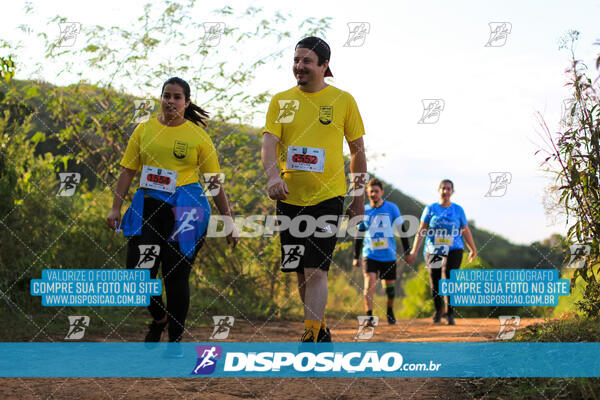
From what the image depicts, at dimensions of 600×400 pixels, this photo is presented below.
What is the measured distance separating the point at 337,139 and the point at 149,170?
4.72 ft

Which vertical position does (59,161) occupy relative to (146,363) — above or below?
above

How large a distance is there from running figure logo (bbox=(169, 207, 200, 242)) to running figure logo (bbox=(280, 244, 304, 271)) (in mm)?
791

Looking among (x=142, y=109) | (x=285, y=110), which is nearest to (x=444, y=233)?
(x=142, y=109)

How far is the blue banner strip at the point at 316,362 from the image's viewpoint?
3.82 metres

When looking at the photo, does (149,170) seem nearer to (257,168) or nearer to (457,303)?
(257,168)

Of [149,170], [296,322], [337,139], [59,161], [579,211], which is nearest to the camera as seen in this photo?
[337,139]

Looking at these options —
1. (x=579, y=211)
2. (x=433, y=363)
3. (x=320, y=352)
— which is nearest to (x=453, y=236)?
(x=579, y=211)

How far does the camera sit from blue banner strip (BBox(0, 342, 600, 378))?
150 inches

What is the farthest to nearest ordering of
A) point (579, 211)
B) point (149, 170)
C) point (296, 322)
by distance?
1. point (296, 322)
2. point (579, 211)
3. point (149, 170)

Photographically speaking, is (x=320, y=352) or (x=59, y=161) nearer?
(x=320, y=352)

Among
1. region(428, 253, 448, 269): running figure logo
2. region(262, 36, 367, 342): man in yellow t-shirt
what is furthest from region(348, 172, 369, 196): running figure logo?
region(428, 253, 448, 269): running figure logo

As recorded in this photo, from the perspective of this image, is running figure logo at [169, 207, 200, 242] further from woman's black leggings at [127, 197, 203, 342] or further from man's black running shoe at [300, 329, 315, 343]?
man's black running shoe at [300, 329, 315, 343]

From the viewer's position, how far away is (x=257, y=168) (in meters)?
9.71

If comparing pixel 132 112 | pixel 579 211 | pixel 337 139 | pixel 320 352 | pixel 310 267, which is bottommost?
pixel 320 352
